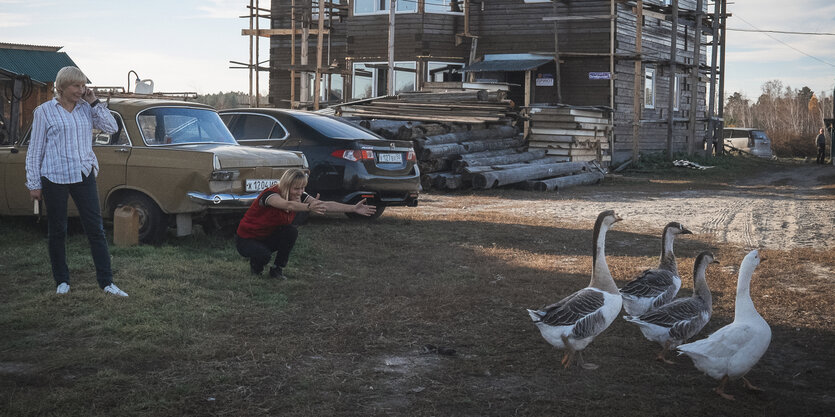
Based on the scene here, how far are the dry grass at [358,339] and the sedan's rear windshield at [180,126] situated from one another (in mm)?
1249

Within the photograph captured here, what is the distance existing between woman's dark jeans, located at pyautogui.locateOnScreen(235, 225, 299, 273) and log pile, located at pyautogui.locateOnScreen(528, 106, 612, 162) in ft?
53.2

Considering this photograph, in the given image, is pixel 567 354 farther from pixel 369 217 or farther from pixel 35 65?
pixel 35 65

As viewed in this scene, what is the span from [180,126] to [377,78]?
2128 centimetres

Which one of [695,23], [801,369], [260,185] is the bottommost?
[801,369]

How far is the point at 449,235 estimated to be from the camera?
11.4m

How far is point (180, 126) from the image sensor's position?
31.7ft

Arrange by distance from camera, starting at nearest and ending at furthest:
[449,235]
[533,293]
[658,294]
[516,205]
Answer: [658,294]
[533,293]
[449,235]
[516,205]

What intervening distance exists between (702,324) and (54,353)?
4.54m

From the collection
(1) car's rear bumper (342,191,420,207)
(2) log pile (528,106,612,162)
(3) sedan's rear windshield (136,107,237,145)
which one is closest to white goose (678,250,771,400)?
(3) sedan's rear windshield (136,107,237,145)

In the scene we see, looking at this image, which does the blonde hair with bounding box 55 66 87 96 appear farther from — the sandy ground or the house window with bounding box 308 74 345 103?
the house window with bounding box 308 74 345 103

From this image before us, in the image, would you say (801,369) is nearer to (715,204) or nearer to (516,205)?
(516,205)

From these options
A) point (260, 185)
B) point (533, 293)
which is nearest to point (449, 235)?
point (260, 185)

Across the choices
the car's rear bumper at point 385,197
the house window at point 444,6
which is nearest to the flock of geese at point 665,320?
the car's rear bumper at point 385,197

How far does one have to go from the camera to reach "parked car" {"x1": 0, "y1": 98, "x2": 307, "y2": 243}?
8.86 metres
